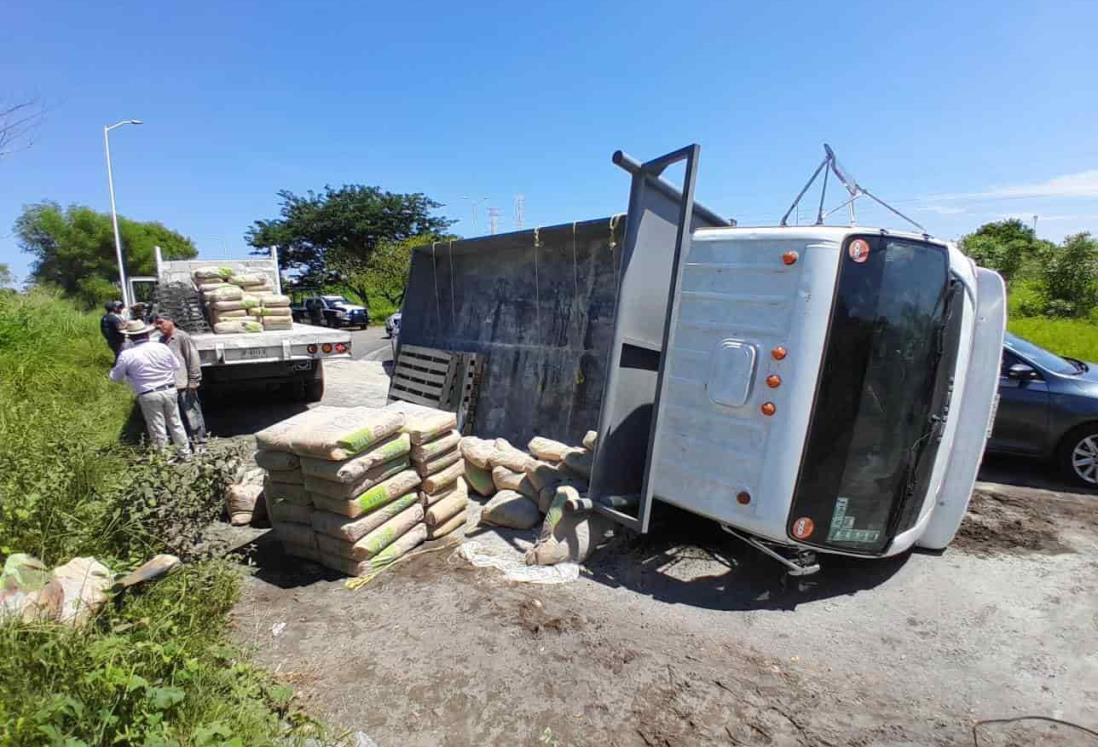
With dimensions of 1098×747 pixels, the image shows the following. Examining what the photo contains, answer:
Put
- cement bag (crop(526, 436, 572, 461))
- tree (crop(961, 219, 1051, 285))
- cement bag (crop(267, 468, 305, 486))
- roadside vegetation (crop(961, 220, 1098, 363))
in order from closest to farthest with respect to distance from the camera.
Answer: cement bag (crop(267, 468, 305, 486)) → cement bag (crop(526, 436, 572, 461)) → roadside vegetation (crop(961, 220, 1098, 363)) → tree (crop(961, 219, 1051, 285))

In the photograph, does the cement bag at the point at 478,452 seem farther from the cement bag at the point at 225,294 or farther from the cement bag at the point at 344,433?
the cement bag at the point at 225,294

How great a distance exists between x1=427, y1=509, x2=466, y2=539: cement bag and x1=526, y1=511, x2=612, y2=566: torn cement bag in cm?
78

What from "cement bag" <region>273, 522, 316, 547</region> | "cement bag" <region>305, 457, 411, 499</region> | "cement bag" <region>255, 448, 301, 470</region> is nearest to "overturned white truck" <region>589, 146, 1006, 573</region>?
"cement bag" <region>305, 457, 411, 499</region>

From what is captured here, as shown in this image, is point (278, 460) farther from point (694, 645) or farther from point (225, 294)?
point (225, 294)

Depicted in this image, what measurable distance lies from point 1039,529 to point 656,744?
13.8ft

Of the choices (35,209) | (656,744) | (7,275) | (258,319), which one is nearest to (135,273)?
(35,209)

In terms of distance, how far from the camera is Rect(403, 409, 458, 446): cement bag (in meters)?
4.35

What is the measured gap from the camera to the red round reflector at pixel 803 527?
3393 mm

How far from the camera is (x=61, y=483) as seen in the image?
12.7 feet

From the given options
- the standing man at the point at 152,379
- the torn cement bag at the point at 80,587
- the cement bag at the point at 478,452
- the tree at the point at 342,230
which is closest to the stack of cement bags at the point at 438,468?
the cement bag at the point at 478,452

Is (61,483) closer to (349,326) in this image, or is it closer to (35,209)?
(349,326)

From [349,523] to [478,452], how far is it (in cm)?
172

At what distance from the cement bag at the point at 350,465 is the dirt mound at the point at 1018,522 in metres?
4.42

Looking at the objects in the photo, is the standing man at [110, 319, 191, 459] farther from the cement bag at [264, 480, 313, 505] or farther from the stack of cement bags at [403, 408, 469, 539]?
the stack of cement bags at [403, 408, 469, 539]
